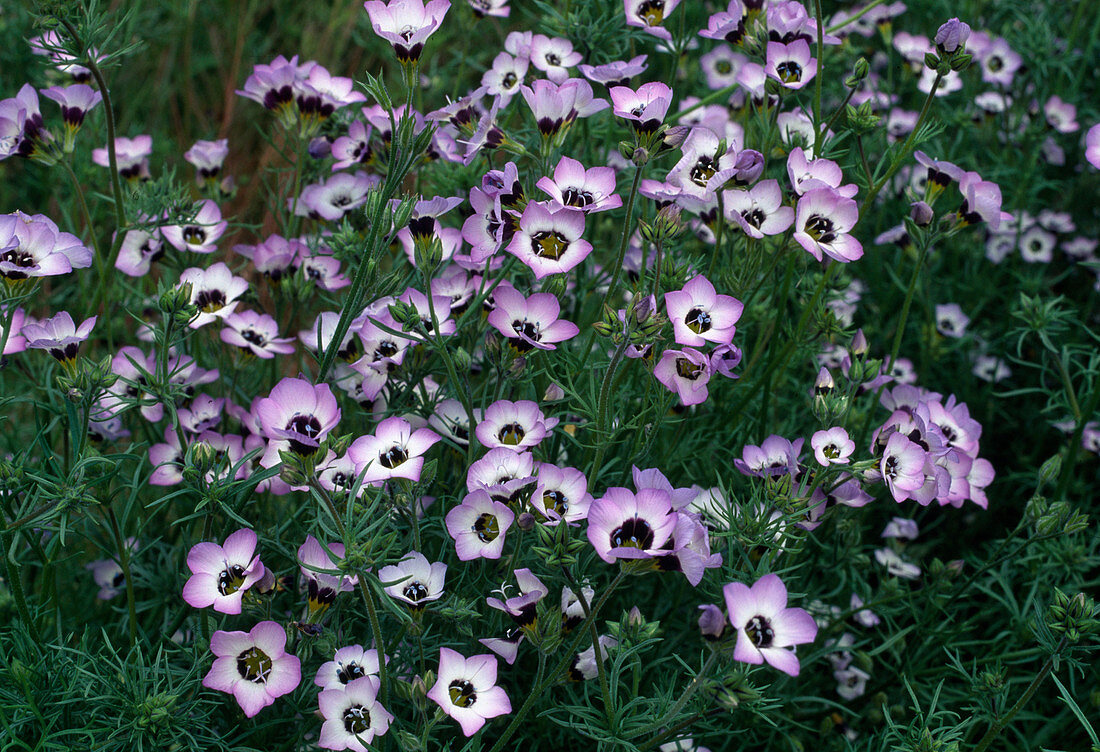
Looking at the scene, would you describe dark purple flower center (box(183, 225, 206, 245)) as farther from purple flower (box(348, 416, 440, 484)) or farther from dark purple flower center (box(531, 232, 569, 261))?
dark purple flower center (box(531, 232, 569, 261))

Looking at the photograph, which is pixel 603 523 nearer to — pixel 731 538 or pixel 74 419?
pixel 731 538

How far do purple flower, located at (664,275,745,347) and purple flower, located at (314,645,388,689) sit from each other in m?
0.88

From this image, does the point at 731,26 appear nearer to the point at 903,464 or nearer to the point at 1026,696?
the point at 903,464

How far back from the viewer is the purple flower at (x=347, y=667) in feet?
5.61

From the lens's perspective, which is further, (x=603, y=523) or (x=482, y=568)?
(x=482, y=568)

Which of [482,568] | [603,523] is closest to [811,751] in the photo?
[482,568]

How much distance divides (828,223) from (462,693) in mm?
1227

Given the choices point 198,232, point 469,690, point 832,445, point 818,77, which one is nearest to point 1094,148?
point 818,77

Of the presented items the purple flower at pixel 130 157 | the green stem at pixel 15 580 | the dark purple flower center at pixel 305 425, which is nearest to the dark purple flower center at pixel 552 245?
the dark purple flower center at pixel 305 425

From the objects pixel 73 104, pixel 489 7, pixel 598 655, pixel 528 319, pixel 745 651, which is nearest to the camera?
pixel 745 651

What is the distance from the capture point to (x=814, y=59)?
7.34ft

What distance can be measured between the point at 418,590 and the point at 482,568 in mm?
227

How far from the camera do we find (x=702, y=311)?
1787 millimetres

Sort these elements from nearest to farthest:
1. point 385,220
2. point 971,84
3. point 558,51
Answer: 1. point 385,220
2. point 558,51
3. point 971,84
